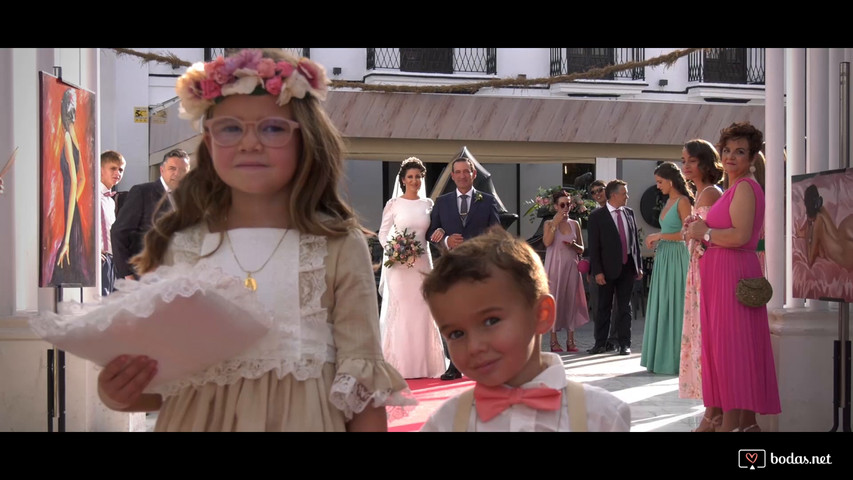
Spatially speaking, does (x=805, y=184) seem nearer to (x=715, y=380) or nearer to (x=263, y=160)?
(x=715, y=380)

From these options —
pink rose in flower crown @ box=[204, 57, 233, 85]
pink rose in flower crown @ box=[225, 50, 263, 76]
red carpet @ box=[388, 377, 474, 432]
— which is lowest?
red carpet @ box=[388, 377, 474, 432]

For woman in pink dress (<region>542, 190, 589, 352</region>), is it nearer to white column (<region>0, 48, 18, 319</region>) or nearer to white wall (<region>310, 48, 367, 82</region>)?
white column (<region>0, 48, 18, 319</region>)

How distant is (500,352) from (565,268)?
933cm

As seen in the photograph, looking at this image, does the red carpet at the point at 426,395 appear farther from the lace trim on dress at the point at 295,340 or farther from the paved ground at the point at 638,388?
the lace trim on dress at the point at 295,340

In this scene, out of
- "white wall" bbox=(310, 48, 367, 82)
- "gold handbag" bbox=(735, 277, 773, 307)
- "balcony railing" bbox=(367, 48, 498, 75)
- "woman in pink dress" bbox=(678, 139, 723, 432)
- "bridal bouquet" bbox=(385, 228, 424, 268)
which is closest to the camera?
"gold handbag" bbox=(735, 277, 773, 307)

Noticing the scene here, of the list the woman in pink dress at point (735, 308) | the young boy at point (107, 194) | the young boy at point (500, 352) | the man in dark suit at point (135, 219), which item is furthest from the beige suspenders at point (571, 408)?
the young boy at point (107, 194)

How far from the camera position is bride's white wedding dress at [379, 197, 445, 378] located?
9.05 m

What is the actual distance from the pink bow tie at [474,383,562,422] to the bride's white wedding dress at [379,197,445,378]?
260 inches

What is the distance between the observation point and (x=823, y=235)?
17.3 ft

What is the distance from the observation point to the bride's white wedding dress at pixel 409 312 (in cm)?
905

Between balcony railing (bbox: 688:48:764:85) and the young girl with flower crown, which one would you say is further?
balcony railing (bbox: 688:48:764:85)

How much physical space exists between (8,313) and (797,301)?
5.03 metres

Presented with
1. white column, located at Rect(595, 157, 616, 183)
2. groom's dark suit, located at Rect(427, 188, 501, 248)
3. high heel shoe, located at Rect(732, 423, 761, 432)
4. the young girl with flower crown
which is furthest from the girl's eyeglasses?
white column, located at Rect(595, 157, 616, 183)

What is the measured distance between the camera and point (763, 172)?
640 cm
